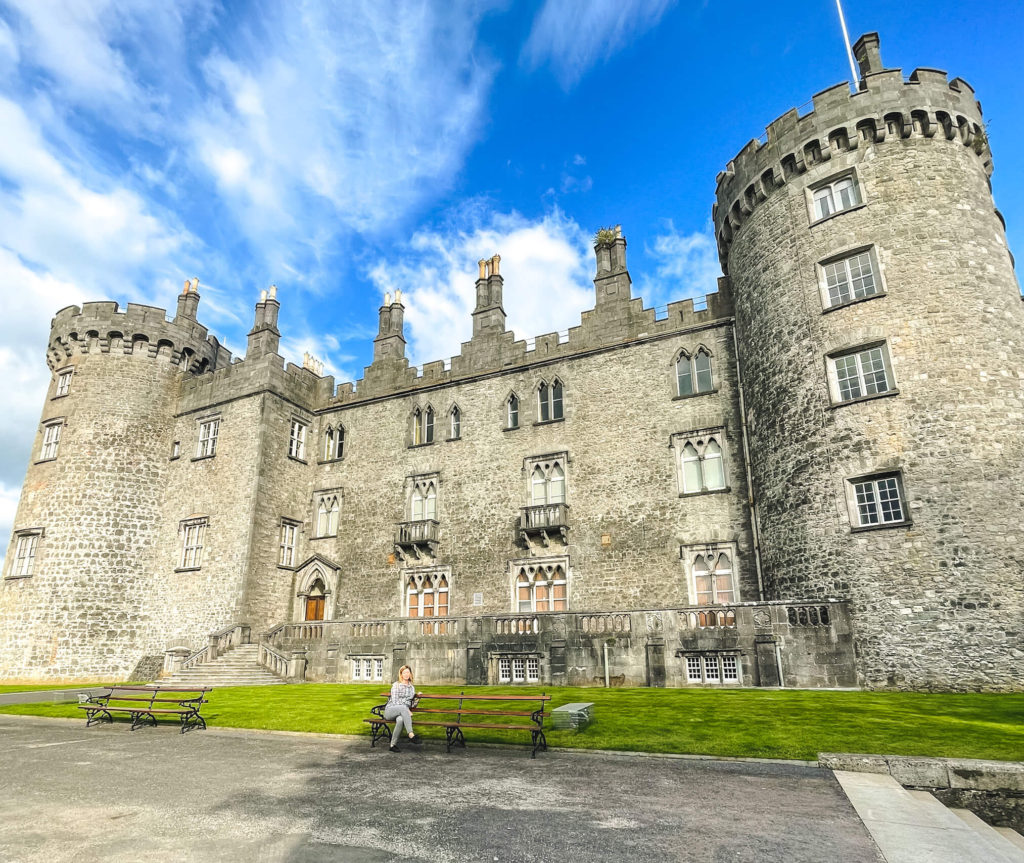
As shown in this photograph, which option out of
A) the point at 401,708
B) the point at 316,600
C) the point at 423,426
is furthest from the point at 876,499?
the point at 316,600

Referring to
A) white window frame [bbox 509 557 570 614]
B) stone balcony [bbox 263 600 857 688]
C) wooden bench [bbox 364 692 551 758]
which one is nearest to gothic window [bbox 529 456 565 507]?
white window frame [bbox 509 557 570 614]

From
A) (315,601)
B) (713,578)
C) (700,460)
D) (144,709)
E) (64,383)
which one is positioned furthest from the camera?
(64,383)

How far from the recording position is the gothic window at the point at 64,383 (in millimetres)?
31641

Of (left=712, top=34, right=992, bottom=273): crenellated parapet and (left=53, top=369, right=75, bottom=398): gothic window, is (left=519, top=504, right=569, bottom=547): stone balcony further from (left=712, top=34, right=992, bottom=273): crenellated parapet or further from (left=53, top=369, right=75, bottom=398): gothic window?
(left=53, top=369, right=75, bottom=398): gothic window

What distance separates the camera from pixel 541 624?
64.8 feet

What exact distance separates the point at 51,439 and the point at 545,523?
24.2 meters

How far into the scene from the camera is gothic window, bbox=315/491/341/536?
29228 millimetres

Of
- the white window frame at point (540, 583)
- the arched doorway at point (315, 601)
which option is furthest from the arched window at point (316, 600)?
the white window frame at point (540, 583)

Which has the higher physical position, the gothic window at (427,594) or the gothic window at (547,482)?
the gothic window at (547,482)

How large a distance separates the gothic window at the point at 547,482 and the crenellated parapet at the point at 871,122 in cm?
1192

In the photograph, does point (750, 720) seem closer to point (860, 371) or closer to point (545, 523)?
point (860, 371)

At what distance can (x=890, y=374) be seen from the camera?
1820 cm

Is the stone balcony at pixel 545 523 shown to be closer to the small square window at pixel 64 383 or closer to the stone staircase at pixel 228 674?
the stone staircase at pixel 228 674

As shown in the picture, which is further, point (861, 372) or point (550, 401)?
point (550, 401)
